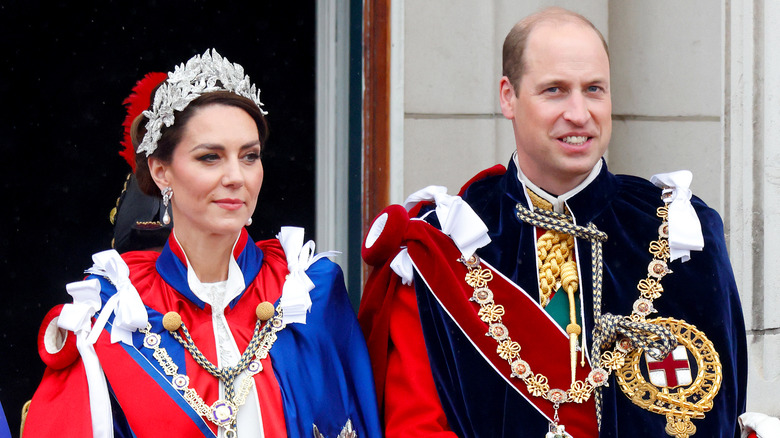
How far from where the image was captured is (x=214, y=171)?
8.95 ft

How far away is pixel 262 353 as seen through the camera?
8.92 feet

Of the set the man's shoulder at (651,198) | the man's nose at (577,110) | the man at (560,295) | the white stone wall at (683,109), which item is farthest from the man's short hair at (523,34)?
the white stone wall at (683,109)

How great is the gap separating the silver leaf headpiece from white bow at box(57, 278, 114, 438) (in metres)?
0.41

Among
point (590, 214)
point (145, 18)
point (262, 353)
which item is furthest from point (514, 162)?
point (145, 18)

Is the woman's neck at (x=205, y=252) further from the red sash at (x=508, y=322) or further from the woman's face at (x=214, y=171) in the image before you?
the red sash at (x=508, y=322)

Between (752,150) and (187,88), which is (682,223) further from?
(752,150)

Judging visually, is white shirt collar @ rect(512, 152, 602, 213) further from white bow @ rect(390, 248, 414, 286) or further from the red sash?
white bow @ rect(390, 248, 414, 286)

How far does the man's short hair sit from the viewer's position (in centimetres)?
282

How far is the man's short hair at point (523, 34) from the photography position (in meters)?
2.82

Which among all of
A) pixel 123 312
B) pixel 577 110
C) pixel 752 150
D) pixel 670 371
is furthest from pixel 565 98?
pixel 752 150

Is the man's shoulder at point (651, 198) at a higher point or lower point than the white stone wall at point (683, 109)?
lower

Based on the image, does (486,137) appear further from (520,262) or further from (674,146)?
(520,262)

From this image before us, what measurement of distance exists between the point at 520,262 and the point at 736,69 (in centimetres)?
205

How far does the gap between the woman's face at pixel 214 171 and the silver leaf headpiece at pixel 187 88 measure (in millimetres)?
55
